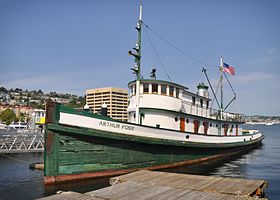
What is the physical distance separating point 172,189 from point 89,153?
570 cm

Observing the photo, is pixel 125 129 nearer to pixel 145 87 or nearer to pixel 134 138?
pixel 134 138

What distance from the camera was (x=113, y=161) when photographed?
45.4ft

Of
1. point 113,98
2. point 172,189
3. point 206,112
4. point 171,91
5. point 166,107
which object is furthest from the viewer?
point 113,98

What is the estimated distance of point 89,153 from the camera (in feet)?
43.0

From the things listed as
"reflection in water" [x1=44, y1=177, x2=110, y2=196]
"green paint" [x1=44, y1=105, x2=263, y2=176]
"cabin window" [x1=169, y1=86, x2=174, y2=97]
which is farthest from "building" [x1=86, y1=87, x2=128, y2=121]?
"reflection in water" [x1=44, y1=177, x2=110, y2=196]

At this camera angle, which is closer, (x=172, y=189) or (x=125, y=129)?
(x=172, y=189)

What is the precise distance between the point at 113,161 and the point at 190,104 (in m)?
9.83

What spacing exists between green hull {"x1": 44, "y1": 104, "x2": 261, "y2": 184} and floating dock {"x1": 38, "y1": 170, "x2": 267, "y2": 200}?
9.16 ft

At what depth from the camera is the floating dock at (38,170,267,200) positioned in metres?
7.85

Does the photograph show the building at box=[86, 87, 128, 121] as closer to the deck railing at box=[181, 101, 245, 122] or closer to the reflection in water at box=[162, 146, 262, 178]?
the deck railing at box=[181, 101, 245, 122]

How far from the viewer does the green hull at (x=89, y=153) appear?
40.5ft

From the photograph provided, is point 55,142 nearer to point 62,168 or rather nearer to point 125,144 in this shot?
point 62,168

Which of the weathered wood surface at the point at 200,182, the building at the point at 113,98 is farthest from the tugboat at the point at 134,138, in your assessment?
the building at the point at 113,98

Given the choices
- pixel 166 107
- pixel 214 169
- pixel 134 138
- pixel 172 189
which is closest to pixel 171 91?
pixel 166 107
